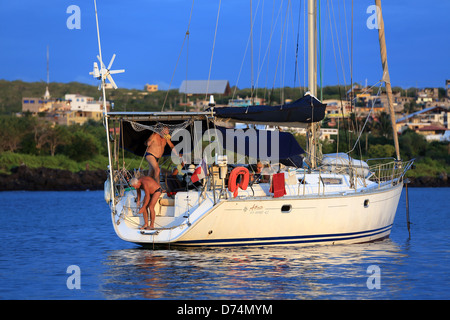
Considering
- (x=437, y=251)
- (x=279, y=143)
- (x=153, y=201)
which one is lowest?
(x=437, y=251)

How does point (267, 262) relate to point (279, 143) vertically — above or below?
below

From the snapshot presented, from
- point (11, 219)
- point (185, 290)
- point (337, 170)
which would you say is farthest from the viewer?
point (11, 219)

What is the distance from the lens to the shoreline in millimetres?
65125

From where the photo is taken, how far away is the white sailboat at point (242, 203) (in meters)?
17.4

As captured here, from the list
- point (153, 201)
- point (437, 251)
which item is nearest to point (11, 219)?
point (153, 201)

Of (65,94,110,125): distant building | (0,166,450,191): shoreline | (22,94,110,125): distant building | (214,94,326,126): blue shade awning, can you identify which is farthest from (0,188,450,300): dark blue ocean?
(65,94,110,125): distant building

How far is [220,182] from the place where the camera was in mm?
18578

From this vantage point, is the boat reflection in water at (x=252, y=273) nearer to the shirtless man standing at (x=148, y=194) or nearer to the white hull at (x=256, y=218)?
the white hull at (x=256, y=218)

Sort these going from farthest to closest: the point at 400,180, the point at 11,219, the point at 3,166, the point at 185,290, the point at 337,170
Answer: the point at 3,166
the point at 11,219
the point at 400,180
the point at 337,170
the point at 185,290

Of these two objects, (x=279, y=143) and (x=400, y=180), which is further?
(x=400, y=180)

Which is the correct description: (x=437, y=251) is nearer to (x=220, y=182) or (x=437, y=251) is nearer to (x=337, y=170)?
(x=337, y=170)

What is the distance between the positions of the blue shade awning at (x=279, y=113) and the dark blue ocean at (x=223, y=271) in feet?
10.7

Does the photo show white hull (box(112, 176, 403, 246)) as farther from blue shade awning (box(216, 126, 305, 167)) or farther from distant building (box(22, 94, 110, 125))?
distant building (box(22, 94, 110, 125))

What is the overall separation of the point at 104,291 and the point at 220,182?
5.21 m
